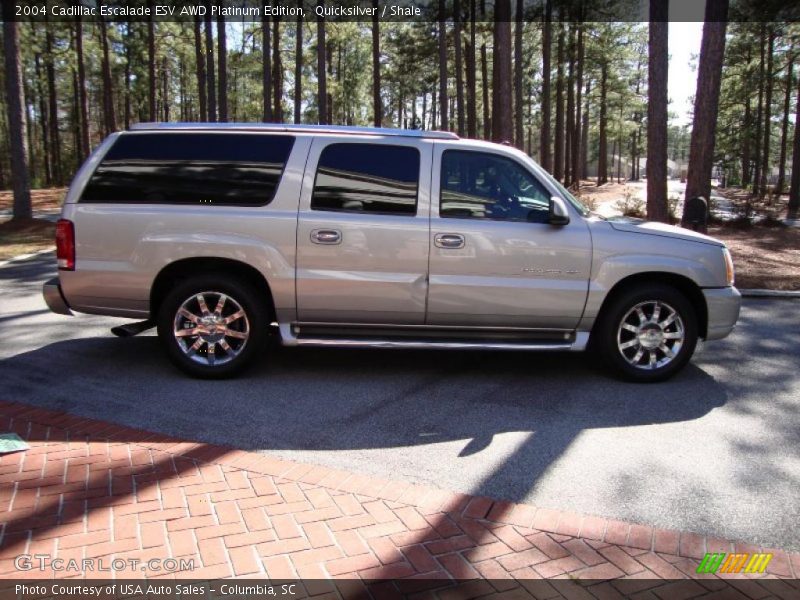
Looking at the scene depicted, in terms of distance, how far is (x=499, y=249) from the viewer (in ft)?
18.1

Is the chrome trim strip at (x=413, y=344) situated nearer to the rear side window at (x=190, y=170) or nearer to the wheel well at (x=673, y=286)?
the wheel well at (x=673, y=286)

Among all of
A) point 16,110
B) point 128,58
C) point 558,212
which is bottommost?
point 558,212

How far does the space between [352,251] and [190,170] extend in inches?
61.9

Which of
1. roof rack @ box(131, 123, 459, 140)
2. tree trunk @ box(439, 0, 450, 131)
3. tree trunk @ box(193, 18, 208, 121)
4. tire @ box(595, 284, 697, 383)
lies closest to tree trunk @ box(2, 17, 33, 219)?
tree trunk @ box(193, 18, 208, 121)

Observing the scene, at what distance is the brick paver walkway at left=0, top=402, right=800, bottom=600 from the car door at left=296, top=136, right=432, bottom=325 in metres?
1.87

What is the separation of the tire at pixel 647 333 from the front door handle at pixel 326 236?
2428 mm

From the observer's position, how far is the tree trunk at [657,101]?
511 inches

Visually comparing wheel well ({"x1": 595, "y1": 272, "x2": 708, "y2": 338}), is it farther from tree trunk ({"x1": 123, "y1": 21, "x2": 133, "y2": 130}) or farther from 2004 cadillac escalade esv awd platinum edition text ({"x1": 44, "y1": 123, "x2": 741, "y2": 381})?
tree trunk ({"x1": 123, "y1": 21, "x2": 133, "y2": 130})

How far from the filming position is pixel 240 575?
9.45ft

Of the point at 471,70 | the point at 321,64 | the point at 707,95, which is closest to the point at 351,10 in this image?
the point at 321,64

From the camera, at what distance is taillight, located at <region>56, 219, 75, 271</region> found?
18.0 feet

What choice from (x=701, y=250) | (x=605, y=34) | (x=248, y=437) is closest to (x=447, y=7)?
(x=605, y=34)

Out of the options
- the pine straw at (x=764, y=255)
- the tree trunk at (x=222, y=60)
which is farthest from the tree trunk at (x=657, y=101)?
the tree trunk at (x=222, y=60)

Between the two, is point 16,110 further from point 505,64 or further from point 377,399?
point 377,399
